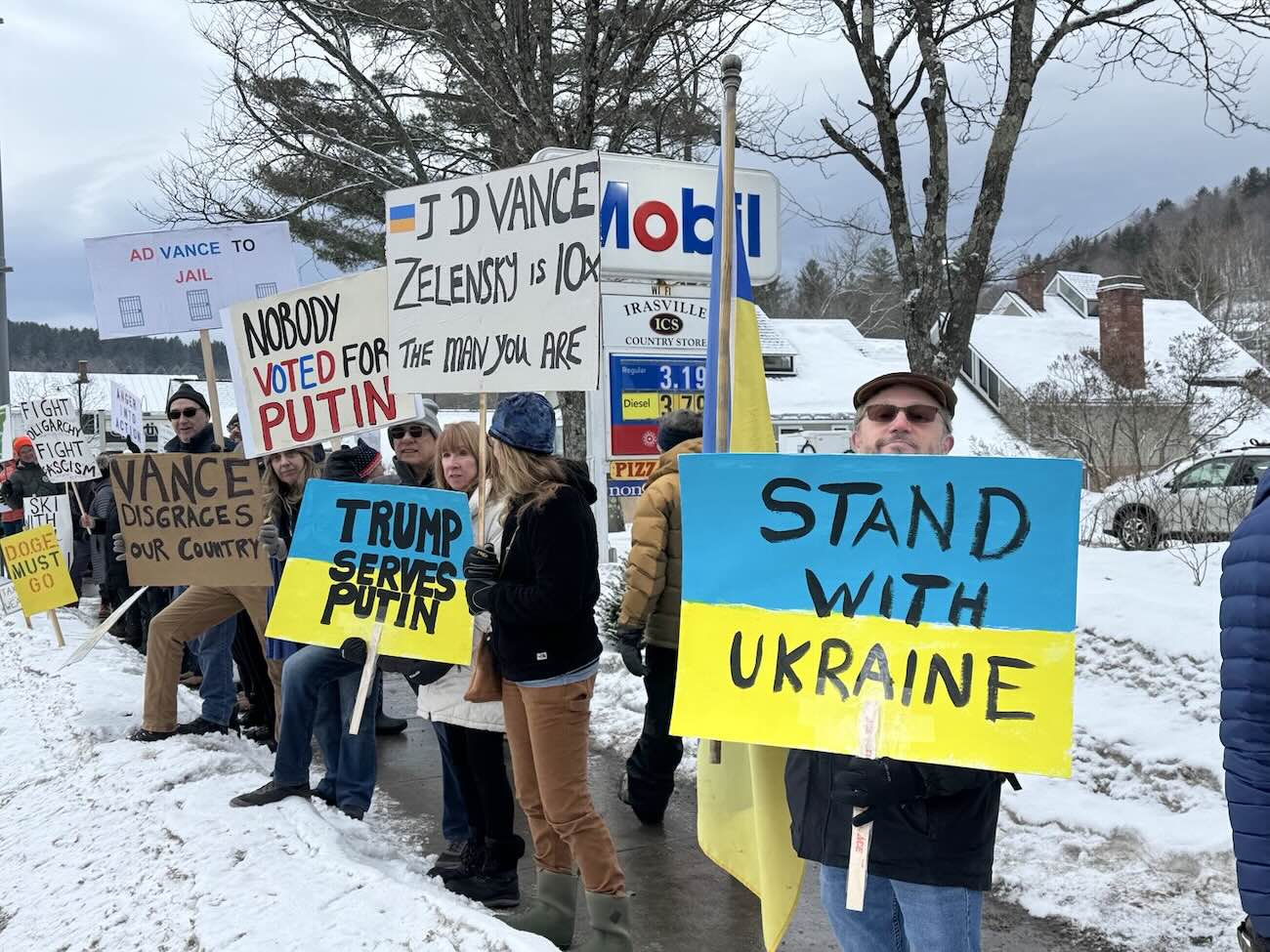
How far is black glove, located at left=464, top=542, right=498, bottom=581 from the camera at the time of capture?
3.78m

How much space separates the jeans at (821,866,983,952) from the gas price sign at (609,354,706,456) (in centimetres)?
555

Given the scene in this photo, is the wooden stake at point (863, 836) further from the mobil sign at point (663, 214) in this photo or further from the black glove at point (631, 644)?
the mobil sign at point (663, 214)

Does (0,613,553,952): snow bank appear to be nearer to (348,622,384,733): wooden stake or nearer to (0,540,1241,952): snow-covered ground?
(0,540,1241,952): snow-covered ground

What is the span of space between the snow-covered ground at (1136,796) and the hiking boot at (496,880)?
200 centimetres

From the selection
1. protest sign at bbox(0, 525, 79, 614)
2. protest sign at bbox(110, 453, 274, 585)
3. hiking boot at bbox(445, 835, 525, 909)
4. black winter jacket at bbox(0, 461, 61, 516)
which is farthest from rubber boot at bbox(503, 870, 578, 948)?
black winter jacket at bbox(0, 461, 61, 516)

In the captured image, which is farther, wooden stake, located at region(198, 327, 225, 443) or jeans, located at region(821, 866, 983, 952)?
wooden stake, located at region(198, 327, 225, 443)

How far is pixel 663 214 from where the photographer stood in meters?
7.70

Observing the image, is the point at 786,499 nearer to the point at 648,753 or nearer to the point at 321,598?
the point at 321,598

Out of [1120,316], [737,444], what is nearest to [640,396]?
[737,444]

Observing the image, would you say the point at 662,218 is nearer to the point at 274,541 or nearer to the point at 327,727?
the point at 274,541

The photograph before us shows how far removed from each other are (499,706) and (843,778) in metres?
2.10

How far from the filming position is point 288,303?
5.14 meters

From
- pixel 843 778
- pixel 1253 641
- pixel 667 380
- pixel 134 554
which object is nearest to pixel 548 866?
pixel 843 778

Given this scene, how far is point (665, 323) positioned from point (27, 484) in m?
10.2
